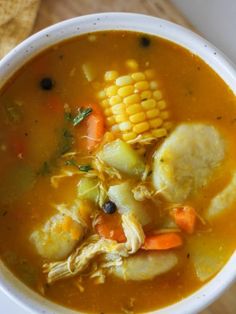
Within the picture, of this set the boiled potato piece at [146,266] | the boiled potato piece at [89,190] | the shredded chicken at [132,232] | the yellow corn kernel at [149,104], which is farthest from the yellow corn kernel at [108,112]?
the boiled potato piece at [146,266]

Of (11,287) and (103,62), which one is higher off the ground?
(103,62)

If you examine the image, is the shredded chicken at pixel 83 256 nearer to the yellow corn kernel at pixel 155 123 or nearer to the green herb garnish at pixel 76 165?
the green herb garnish at pixel 76 165

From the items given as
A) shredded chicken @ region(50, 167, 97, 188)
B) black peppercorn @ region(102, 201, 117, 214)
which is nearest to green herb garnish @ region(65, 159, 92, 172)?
shredded chicken @ region(50, 167, 97, 188)

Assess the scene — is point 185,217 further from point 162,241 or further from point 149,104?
point 149,104

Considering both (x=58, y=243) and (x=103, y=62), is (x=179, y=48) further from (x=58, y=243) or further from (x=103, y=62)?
(x=58, y=243)

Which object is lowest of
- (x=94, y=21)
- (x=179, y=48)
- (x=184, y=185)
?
(x=184, y=185)

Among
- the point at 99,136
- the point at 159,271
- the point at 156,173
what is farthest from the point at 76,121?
the point at 159,271
